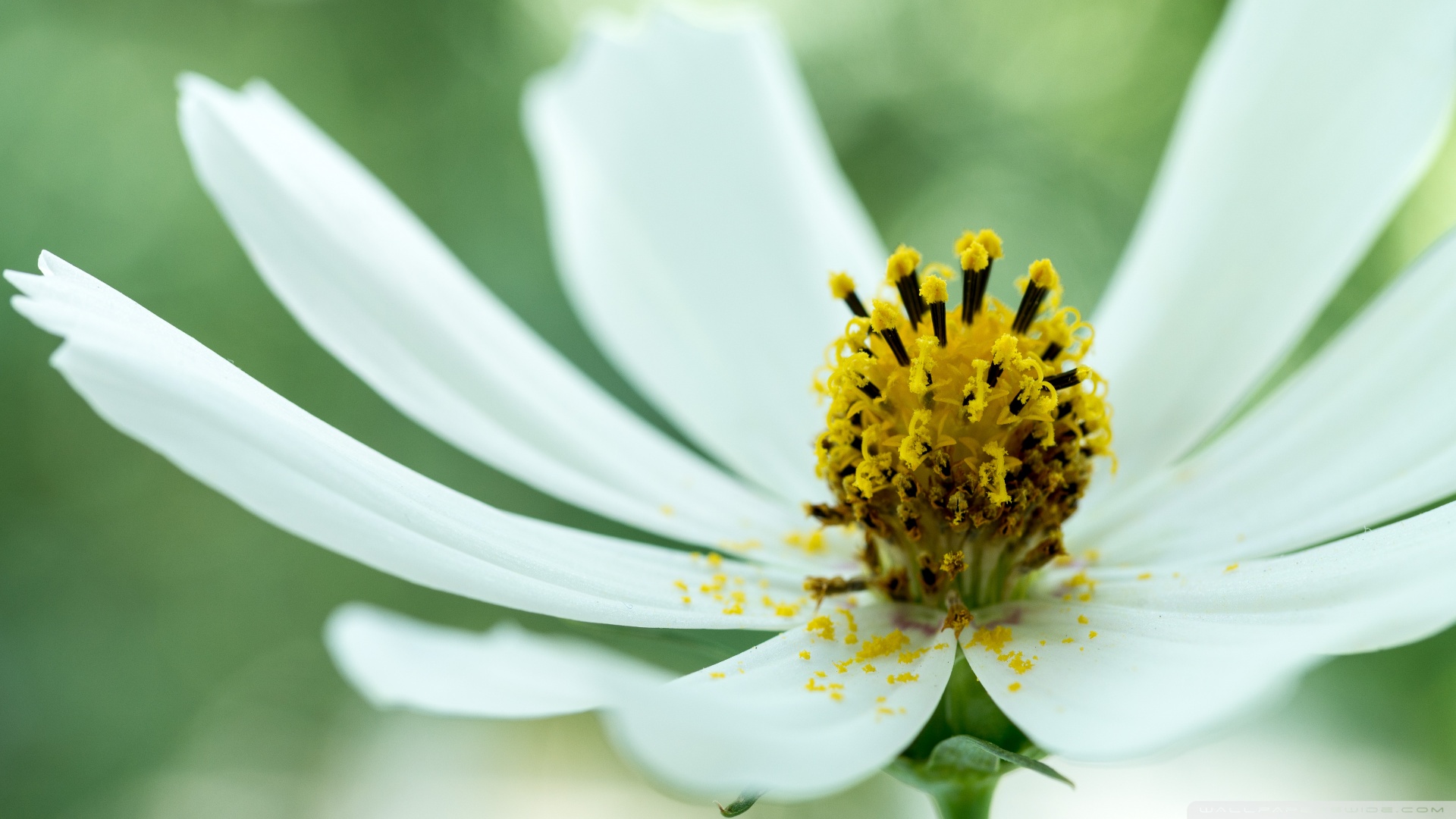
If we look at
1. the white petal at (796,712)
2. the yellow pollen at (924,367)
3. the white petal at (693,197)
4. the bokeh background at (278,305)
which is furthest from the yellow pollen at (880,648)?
the bokeh background at (278,305)

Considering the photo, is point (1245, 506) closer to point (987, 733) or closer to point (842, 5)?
point (987, 733)

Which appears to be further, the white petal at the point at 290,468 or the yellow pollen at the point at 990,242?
the yellow pollen at the point at 990,242

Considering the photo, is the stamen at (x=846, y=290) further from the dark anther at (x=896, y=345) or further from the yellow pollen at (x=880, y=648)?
the yellow pollen at (x=880, y=648)

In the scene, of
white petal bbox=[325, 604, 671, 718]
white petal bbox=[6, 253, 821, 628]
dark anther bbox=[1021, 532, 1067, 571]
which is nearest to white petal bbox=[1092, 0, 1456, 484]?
dark anther bbox=[1021, 532, 1067, 571]

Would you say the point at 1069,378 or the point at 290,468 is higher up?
the point at 1069,378

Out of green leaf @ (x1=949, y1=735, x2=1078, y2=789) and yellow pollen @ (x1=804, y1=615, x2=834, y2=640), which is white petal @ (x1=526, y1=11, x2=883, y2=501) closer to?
yellow pollen @ (x1=804, y1=615, x2=834, y2=640)

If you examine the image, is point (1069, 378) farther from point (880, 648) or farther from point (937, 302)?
point (880, 648)

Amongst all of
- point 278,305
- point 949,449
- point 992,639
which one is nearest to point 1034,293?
point 949,449
